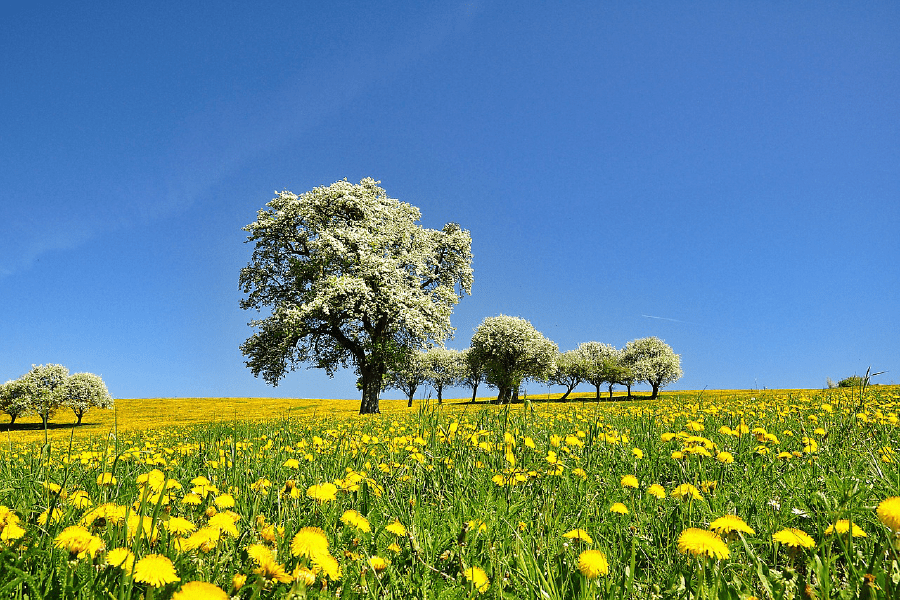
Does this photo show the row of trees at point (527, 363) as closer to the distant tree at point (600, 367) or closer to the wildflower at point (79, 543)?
the distant tree at point (600, 367)

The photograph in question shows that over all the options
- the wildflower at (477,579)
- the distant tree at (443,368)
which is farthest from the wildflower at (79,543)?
the distant tree at (443,368)

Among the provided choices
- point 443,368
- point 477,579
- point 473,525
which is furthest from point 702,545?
point 443,368

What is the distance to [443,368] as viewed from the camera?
250 ft

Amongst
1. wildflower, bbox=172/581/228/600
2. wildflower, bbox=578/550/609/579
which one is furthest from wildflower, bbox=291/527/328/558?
wildflower, bbox=578/550/609/579

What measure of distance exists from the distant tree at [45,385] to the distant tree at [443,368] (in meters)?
41.9

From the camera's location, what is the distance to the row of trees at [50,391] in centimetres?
4044

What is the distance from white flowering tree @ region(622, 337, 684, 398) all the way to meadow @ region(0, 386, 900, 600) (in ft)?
192

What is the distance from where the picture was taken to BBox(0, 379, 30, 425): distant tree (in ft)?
132

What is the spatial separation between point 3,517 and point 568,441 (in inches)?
148

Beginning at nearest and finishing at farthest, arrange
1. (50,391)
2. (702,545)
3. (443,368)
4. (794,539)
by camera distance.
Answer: (702,545)
(794,539)
(50,391)
(443,368)

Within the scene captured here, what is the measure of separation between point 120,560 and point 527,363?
47176 millimetres

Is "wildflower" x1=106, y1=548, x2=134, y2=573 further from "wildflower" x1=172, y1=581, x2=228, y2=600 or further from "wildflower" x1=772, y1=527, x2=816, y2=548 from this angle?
"wildflower" x1=772, y1=527, x2=816, y2=548

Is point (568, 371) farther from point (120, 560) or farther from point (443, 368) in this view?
point (120, 560)

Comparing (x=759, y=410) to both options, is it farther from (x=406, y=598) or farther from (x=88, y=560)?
(x=88, y=560)
